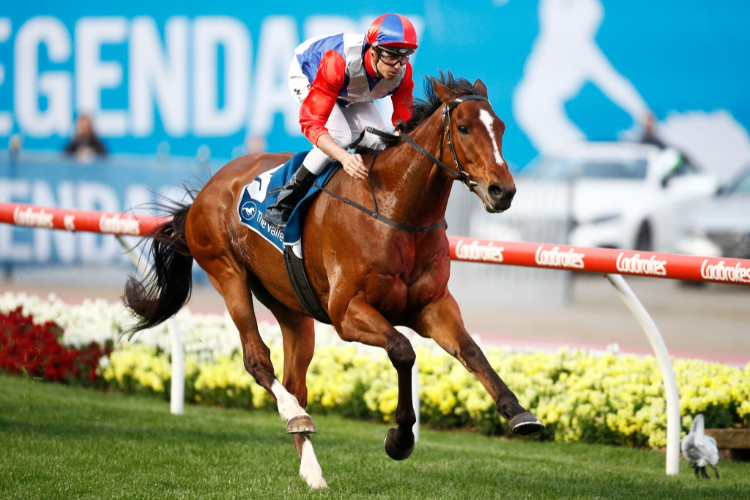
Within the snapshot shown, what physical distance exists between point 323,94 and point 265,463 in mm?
1900

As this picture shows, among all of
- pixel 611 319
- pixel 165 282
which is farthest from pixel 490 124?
pixel 611 319

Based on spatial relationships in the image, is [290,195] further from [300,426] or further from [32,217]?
[32,217]

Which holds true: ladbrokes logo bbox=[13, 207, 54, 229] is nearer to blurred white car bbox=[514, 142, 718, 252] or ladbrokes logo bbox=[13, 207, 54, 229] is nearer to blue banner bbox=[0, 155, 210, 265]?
blue banner bbox=[0, 155, 210, 265]

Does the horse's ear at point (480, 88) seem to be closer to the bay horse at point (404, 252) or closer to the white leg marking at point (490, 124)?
the bay horse at point (404, 252)

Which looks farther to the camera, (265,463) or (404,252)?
(265,463)

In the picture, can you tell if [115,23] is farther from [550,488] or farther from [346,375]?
[550,488]

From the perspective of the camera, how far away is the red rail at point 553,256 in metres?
4.80

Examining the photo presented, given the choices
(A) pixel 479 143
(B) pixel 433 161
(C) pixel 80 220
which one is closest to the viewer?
(A) pixel 479 143

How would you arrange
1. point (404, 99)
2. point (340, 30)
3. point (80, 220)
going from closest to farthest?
1. point (404, 99)
2. point (80, 220)
3. point (340, 30)

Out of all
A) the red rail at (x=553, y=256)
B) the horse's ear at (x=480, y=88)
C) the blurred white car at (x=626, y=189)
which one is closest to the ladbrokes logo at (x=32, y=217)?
the red rail at (x=553, y=256)

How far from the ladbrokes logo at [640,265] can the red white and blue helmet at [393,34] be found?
5.01 ft

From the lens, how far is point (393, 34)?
14.3 ft

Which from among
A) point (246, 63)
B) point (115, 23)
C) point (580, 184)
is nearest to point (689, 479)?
point (580, 184)

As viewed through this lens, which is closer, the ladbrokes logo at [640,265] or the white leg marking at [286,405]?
the white leg marking at [286,405]
